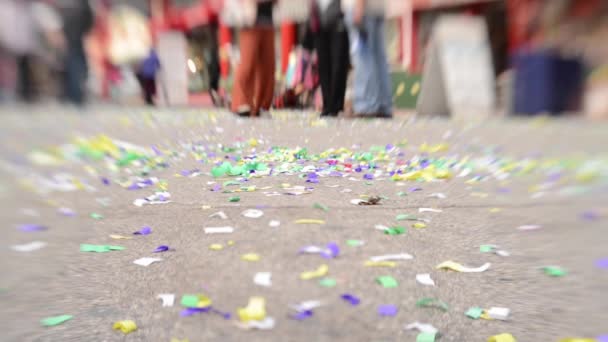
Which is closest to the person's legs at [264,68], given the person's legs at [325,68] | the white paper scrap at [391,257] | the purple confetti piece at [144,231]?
the person's legs at [325,68]

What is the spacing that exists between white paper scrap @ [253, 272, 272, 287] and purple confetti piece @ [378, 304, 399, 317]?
0.28m

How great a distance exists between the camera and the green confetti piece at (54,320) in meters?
1.23

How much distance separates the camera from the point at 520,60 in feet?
20.2

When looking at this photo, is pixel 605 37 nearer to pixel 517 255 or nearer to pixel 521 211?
pixel 517 255

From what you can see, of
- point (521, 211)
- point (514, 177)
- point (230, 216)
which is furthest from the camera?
point (514, 177)

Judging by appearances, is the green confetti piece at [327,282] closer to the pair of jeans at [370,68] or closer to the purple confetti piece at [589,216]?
the purple confetti piece at [589,216]

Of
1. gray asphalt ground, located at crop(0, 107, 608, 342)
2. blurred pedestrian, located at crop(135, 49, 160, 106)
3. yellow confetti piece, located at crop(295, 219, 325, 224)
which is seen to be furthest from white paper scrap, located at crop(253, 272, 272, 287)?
blurred pedestrian, located at crop(135, 49, 160, 106)

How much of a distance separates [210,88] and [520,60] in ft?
19.4

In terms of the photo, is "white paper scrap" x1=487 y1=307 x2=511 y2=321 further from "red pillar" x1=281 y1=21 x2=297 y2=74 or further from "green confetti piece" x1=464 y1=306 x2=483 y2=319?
"red pillar" x1=281 y1=21 x2=297 y2=74

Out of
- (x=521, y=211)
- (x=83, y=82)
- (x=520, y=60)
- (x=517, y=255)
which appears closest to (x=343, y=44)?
(x=520, y=60)

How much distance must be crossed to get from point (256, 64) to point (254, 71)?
8 cm

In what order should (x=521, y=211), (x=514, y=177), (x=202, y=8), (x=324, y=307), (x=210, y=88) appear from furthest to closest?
(x=202, y=8)
(x=210, y=88)
(x=514, y=177)
(x=521, y=211)
(x=324, y=307)

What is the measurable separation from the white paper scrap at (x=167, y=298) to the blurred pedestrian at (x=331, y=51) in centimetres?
482

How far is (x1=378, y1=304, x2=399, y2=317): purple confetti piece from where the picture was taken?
1.25 meters
